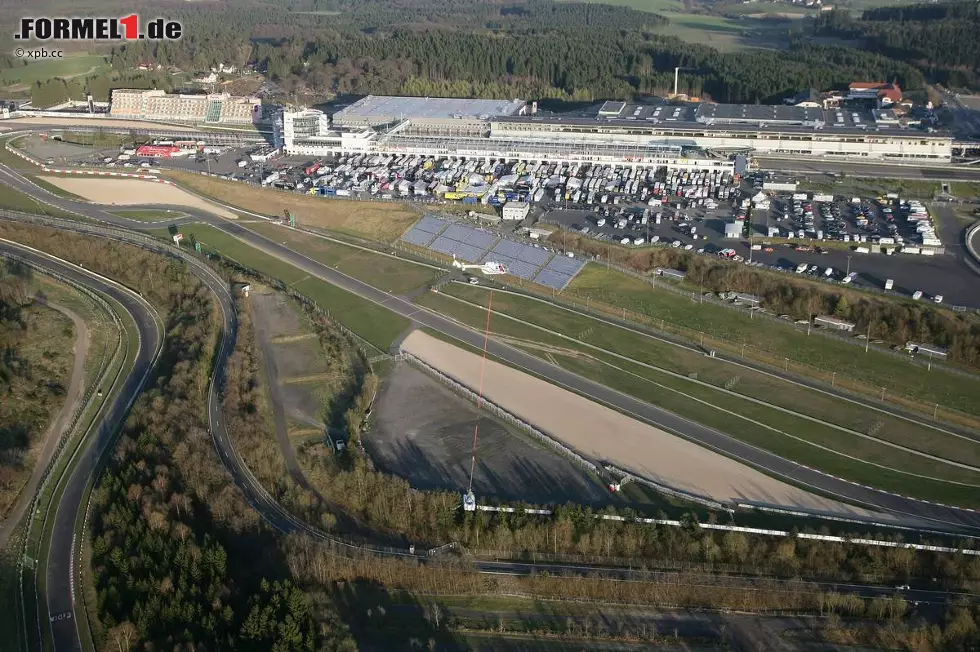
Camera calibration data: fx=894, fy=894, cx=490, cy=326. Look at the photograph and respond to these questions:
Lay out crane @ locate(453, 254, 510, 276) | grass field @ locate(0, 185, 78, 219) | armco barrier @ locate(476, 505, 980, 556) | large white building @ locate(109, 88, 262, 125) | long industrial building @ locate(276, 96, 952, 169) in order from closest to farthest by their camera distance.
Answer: armco barrier @ locate(476, 505, 980, 556) → crane @ locate(453, 254, 510, 276) → grass field @ locate(0, 185, 78, 219) → long industrial building @ locate(276, 96, 952, 169) → large white building @ locate(109, 88, 262, 125)

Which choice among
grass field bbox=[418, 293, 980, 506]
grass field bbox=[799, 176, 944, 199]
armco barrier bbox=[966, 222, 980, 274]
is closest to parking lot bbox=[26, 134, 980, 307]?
armco barrier bbox=[966, 222, 980, 274]

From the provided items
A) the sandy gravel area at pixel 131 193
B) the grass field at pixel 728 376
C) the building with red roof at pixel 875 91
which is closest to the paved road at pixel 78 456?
the sandy gravel area at pixel 131 193

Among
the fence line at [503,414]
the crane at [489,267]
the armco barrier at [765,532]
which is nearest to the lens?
the armco barrier at [765,532]

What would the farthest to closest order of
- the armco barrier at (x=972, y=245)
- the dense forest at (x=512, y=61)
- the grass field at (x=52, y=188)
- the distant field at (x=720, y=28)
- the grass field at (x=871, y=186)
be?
the distant field at (x=720, y=28) → the dense forest at (x=512, y=61) → the grass field at (x=52, y=188) → the grass field at (x=871, y=186) → the armco barrier at (x=972, y=245)

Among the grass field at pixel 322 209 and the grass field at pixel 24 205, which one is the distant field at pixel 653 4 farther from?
→ the grass field at pixel 24 205

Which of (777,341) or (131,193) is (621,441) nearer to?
(777,341)

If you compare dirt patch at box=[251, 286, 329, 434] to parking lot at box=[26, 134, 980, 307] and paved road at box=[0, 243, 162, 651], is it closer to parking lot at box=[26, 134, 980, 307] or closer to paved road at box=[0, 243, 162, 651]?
paved road at box=[0, 243, 162, 651]
